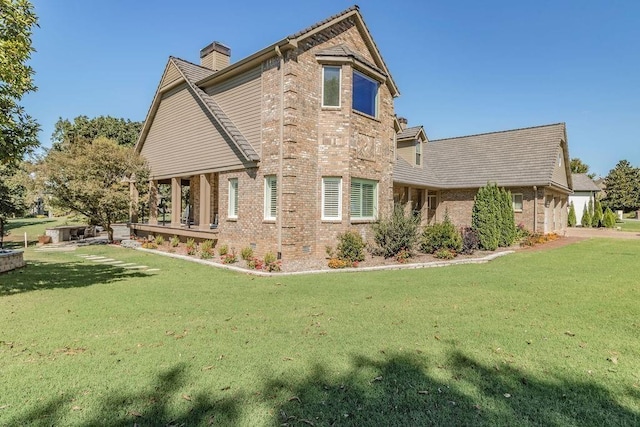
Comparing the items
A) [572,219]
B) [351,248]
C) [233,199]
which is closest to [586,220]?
[572,219]

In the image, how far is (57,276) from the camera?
32.4 ft

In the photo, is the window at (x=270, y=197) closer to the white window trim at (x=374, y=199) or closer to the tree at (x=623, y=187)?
the white window trim at (x=374, y=199)

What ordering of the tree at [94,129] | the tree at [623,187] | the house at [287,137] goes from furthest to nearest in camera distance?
the tree at [623,187], the tree at [94,129], the house at [287,137]

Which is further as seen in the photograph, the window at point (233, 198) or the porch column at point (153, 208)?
the porch column at point (153, 208)

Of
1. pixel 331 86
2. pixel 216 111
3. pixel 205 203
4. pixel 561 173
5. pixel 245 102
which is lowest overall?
pixel 205 203

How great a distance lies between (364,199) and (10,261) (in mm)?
12128

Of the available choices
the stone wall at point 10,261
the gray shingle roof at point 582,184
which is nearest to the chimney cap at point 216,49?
the stone wall at point 10,261

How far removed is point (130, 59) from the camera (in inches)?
613

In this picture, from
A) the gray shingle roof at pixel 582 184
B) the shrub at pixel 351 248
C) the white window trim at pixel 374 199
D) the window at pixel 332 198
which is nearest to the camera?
the shrub at pixel 351 248

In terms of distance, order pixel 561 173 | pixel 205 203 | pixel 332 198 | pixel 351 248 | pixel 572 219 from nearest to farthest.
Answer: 1. pixel 351 248
2. pixel 332 198
3. pixel 205 203
4. pixel 561 173
5. pixel 572 219

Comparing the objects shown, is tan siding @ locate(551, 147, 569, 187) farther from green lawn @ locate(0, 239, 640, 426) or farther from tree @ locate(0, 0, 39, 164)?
tree @ locate(0, 0, 39, 164)

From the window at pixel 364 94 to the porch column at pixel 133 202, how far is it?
1337cm

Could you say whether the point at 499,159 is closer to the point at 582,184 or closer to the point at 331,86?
the point at 331,86

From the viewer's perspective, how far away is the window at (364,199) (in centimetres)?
1398
